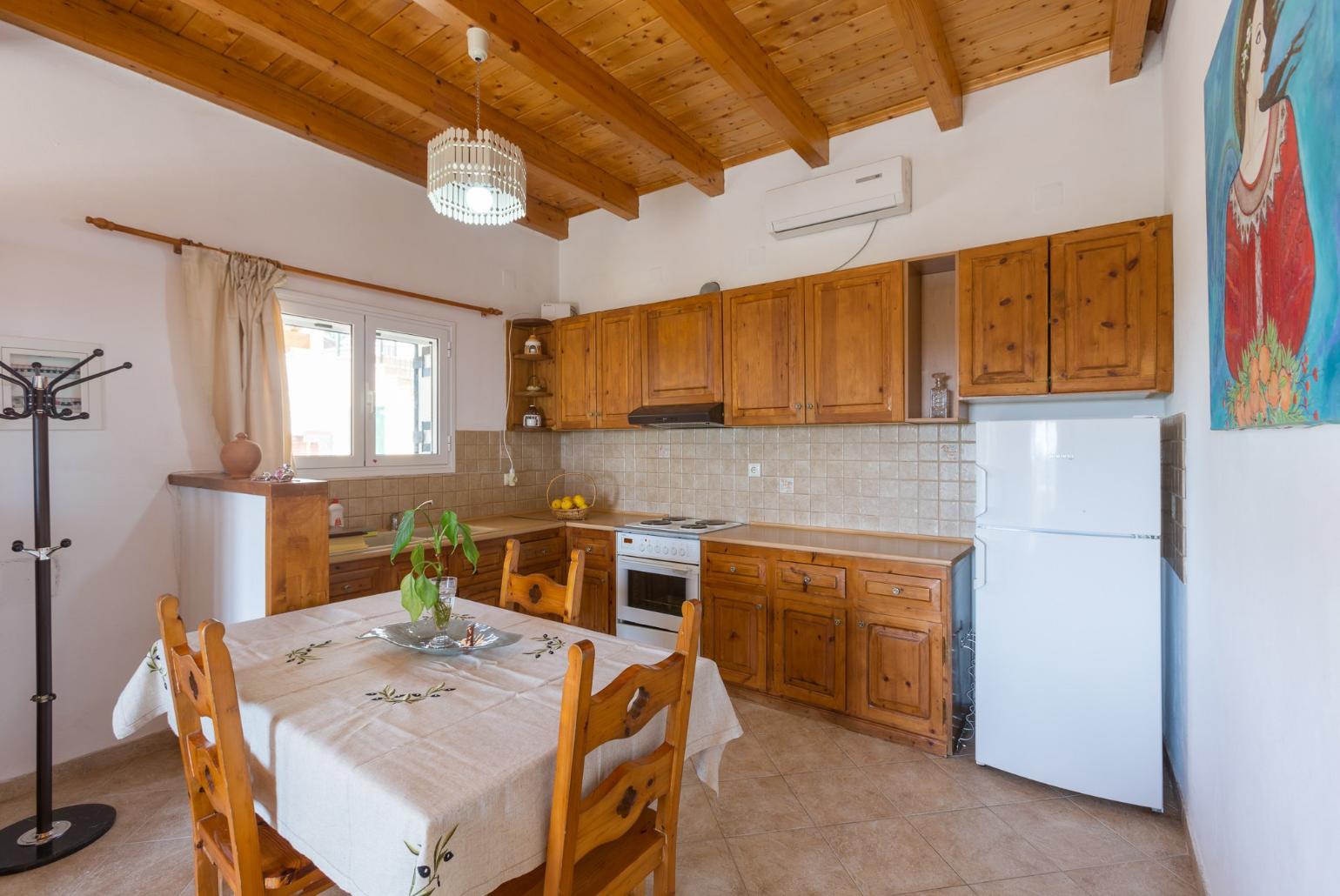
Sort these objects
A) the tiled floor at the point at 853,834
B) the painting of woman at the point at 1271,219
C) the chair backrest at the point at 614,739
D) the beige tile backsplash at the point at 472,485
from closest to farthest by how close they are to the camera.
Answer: the painting of woman at the point at 1271,219 < the chair backrest at the point at 614,739 < the tiled floor at the point at 853,834 < the beige tile backsplash at the point at 472,485

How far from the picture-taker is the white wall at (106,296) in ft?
7.77

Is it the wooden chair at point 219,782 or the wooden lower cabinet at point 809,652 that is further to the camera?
the wooden lower cabinet at point 809,652

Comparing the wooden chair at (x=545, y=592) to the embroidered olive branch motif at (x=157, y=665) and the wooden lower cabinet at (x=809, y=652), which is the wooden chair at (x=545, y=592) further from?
the wooden lower cabinet at (x=809, y=652)

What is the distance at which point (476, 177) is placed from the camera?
83.0 inches

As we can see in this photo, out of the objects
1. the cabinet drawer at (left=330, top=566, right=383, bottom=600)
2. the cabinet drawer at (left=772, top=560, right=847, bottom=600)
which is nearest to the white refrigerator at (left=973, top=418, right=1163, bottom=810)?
the cabinet drawer at (left=772, top=560, right=847, bottom=600)

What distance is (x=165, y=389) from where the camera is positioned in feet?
8.91

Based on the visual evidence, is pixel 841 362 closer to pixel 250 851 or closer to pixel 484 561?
pixel 484 561

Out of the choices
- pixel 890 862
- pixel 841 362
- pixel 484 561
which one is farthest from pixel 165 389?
pixel 890 862

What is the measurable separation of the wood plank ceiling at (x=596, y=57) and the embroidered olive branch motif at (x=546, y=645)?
2.20 metres

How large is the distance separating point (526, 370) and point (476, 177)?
243cm

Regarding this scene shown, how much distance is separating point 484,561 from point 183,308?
73.0 inches

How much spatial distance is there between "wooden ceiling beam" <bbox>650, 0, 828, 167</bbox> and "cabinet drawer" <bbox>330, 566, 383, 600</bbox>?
2.69m

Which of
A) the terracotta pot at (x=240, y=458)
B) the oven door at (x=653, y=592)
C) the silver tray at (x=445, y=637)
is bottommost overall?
the oven door at (x=653, y=592)


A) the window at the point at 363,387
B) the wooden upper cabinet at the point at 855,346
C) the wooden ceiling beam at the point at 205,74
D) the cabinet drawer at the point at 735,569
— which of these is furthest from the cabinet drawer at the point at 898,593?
the wooden ceiling beam at the point at 205,74
